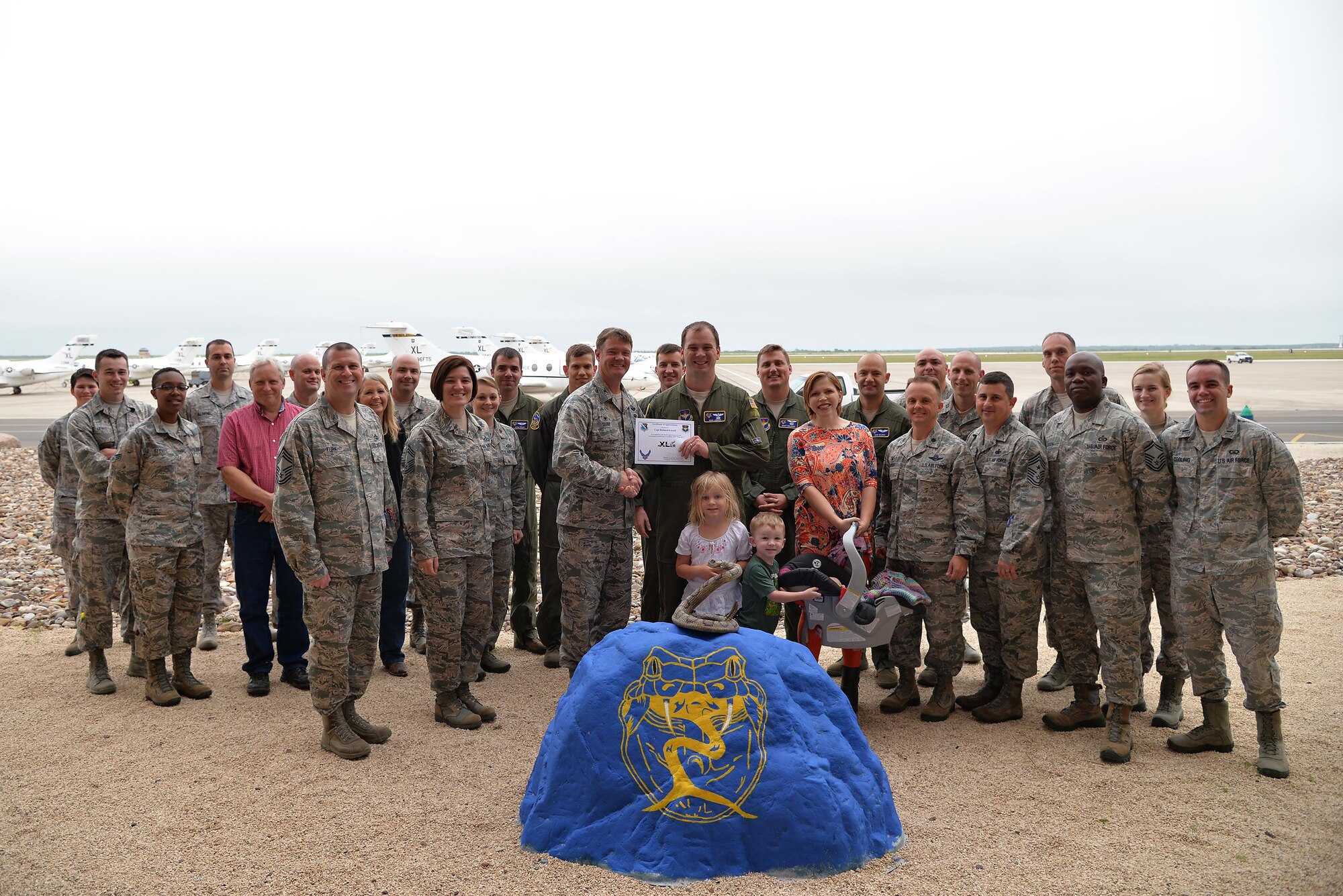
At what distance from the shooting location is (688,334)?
541 centimetres

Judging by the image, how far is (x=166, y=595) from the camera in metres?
5.37

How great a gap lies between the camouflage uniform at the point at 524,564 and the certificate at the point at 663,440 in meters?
1.56

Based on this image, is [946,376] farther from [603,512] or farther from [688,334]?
[603,512]

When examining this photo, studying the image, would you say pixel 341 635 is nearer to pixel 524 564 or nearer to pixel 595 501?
pixel 595 501

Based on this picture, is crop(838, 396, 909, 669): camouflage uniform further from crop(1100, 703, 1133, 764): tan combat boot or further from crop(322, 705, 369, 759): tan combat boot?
crop(322, 705, 369, 759): tan combat boot

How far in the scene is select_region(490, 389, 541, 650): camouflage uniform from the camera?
22.4 ft

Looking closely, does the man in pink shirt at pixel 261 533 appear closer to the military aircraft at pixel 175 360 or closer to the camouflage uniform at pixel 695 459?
the camouflage uniform at pixel 695 459

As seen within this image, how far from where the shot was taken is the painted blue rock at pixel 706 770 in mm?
3369

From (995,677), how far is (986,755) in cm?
77

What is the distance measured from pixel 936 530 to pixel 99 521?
563 centimetres

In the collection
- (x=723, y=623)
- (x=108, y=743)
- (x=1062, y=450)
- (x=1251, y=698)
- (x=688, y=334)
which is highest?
(x=688, y=334)

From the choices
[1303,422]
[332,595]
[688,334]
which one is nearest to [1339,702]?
[688,334]

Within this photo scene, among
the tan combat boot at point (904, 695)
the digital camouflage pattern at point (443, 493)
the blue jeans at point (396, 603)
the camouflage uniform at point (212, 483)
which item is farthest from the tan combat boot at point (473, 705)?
the tan combat boot at point (904, 695)

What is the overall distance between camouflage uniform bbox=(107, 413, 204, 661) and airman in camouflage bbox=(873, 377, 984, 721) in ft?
15.1
